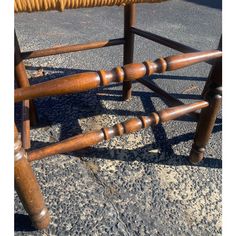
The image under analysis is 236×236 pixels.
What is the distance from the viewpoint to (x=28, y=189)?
61cm

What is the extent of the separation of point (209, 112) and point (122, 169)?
332 mm

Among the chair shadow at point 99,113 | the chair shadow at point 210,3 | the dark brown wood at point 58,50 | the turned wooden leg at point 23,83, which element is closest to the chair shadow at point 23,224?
the chair shadow at point 99,113

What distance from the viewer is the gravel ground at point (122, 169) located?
76 centimetres

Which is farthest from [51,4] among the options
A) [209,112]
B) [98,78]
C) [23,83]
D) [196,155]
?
[196,155]

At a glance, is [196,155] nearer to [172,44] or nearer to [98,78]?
[172,44]

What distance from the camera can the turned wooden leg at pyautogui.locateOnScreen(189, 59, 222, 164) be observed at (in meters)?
0.75

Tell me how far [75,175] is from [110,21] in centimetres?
167

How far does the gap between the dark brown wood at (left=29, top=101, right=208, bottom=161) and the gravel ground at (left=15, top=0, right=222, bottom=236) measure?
22cm

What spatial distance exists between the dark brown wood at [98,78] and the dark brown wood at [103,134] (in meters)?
0.14

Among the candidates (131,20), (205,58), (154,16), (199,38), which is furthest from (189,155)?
(154,16)

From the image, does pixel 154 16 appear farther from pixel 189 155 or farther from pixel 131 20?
pixel 189 155

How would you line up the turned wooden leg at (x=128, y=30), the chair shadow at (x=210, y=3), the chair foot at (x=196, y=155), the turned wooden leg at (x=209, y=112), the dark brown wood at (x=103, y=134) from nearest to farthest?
the dark brown wood at (x=103, y=134) → the turned wooden leg at (x=209, y=112) → the chair foot at (x=196, y=155) → the turned wooden leg at (x=128, y=30) → the chair shadow at (x=210, y=3)

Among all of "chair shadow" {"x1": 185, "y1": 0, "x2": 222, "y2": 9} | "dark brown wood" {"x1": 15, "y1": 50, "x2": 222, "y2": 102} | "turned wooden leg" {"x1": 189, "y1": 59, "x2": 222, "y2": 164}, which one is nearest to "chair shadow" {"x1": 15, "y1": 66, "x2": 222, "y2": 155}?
"turned wooden leg" {"x1": 189, "y1": 59, "x2": 222, "y2": 164}

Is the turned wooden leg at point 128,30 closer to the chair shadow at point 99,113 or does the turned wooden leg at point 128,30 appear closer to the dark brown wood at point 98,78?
the chair shadow at point 99,113
